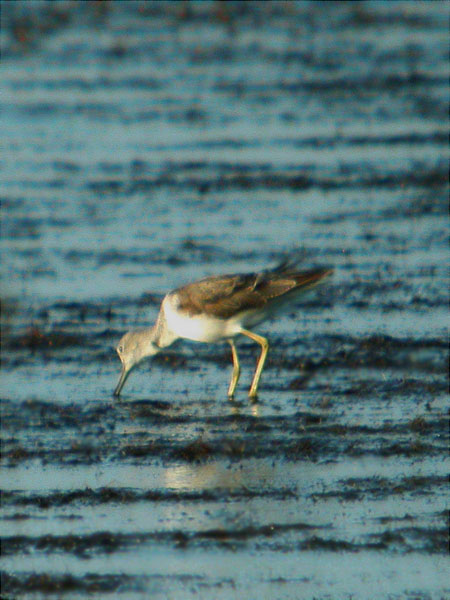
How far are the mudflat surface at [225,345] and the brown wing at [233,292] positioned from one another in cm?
57

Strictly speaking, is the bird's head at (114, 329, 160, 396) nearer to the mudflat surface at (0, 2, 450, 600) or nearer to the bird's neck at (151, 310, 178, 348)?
the bird's neck at (151, 310, 178, 348)

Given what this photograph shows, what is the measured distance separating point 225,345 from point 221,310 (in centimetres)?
154

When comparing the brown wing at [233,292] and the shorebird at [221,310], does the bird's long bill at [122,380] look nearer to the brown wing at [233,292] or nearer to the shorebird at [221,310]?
the shorebird at [221,310]

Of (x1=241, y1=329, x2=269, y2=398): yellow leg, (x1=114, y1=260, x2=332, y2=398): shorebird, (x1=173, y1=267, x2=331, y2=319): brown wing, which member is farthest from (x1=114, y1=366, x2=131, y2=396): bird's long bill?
(x1=241, y1=329, x2=269, y2=398): yellow leg

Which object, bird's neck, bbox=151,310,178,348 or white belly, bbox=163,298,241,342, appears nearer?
white belly, bbox=163,298,241,342

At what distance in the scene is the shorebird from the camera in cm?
912

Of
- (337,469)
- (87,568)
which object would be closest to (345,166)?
(337,469)

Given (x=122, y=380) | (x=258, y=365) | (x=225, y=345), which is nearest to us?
(x=122, y=380)

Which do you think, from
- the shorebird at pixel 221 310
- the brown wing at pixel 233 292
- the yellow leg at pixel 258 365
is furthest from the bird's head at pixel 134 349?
the yellow leg at pixel 258 365

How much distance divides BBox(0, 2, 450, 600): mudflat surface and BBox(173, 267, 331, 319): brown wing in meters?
0.57

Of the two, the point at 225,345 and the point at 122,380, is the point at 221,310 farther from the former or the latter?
the point at 225,345

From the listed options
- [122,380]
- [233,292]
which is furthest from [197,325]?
[122,380]

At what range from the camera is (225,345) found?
10.6 m

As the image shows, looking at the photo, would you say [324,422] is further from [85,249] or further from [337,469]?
[85,249]
